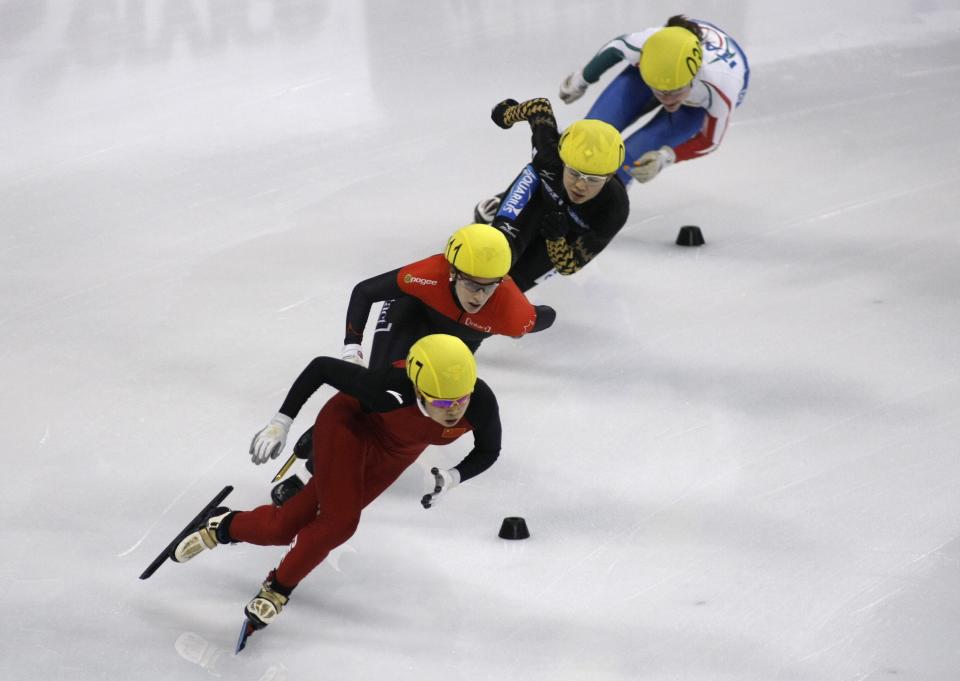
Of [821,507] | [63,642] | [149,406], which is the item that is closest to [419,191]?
[149,406]

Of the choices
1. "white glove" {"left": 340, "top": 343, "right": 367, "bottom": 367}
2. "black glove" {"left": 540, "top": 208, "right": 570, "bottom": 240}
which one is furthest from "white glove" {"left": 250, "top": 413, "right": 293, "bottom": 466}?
"black glove" {"left": 540, "top": 208, "right": 570, "bottom": 240}

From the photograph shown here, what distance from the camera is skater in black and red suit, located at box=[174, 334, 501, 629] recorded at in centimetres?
361

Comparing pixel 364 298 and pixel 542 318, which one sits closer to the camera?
pixel 364 298

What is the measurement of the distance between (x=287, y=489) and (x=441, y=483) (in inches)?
24.0

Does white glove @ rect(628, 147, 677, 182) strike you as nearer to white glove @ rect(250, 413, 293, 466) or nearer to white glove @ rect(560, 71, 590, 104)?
white glove @ rect(560, 71, 590, 104)

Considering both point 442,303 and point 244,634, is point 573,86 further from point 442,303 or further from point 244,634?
point 244,634

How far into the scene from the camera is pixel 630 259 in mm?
6281

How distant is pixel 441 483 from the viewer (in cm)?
388

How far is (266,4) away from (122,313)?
3.44m

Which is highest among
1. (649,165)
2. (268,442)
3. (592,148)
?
(592,148)

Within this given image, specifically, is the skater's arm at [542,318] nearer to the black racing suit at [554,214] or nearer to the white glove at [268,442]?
the black racing suit at [554,214]

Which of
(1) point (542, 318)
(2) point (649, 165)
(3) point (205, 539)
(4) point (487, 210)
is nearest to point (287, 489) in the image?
(3) point (205, 539)

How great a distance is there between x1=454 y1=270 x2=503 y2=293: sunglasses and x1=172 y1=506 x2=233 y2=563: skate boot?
39.3 inches

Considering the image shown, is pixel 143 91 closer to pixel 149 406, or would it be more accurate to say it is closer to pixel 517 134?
pixel 517 134
